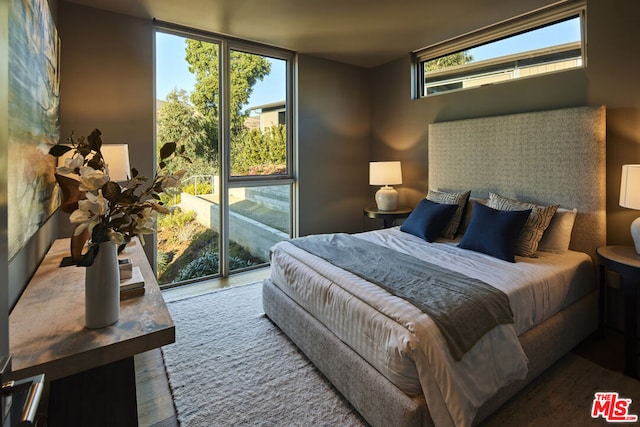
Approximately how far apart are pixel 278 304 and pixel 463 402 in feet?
4.85

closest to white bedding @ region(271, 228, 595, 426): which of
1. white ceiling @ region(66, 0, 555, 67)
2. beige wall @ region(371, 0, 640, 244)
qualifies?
beige wall @ region(371, 0, 640, 244)

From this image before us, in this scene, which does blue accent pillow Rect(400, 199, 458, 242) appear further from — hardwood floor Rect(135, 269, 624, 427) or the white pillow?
hardwood floor Rect(135, 269, 624, 427)

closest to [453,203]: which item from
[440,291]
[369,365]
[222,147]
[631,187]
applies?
[631,187]

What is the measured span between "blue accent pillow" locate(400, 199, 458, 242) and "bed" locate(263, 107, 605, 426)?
0.09 metres

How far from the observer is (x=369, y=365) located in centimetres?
169

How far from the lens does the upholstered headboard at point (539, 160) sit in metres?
2.60

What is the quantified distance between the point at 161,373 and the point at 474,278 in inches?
82.6

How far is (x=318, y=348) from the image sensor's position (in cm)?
207

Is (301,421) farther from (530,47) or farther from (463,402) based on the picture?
(530,47)

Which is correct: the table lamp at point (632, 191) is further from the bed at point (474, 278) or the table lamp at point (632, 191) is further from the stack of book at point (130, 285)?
the stack of book at point (130, 285)

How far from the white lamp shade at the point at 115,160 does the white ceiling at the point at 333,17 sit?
57.4 inches

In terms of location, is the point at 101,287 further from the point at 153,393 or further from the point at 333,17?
the point at 333,17

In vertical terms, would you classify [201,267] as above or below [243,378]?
above

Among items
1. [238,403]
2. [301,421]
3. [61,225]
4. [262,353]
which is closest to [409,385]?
[301,421]
